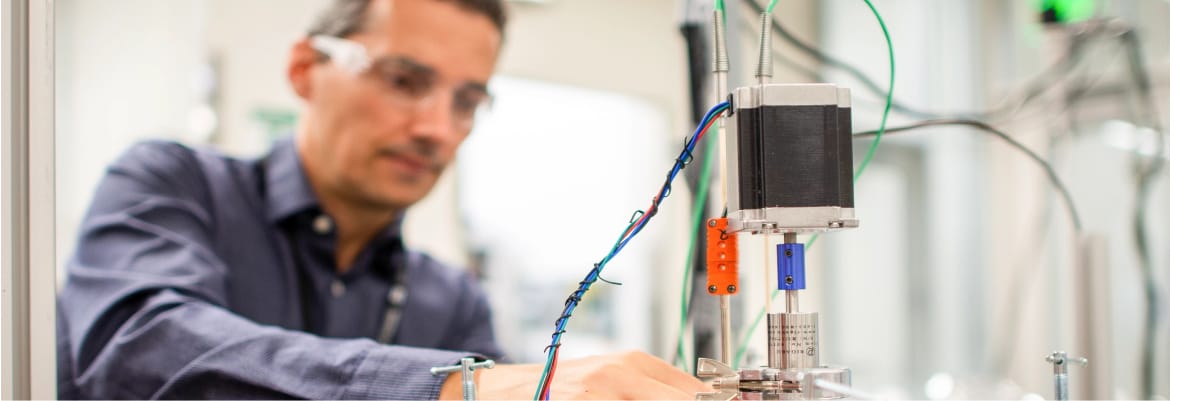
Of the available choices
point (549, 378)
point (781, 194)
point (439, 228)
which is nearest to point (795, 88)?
point (781, 194)

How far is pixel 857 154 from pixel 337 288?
2.59 ft

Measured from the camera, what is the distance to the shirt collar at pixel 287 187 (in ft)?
4.33

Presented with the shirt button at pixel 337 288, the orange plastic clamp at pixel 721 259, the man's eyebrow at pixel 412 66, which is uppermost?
the man's eyebrow at pixel 412 66

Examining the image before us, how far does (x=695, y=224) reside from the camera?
0.94m

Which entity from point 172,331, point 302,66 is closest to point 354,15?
point 302,66

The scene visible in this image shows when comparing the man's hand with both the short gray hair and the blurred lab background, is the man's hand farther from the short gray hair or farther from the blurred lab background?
the short gray hair

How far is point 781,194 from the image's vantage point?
584 millimetres

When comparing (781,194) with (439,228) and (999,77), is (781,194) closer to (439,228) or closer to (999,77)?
(439,228)

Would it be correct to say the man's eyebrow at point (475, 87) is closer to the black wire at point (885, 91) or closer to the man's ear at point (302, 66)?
the man's ear at point (302, 66)

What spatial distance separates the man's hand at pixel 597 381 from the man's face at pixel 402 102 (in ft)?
2.02

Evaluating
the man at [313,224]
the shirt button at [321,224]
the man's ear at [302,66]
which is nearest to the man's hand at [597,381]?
the man at [313,224]

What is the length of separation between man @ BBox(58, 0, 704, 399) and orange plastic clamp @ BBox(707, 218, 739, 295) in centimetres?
46

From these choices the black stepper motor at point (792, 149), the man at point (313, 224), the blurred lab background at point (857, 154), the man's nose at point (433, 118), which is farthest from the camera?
the blurred lab background at point (857, 154)

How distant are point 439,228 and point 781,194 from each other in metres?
1.76
